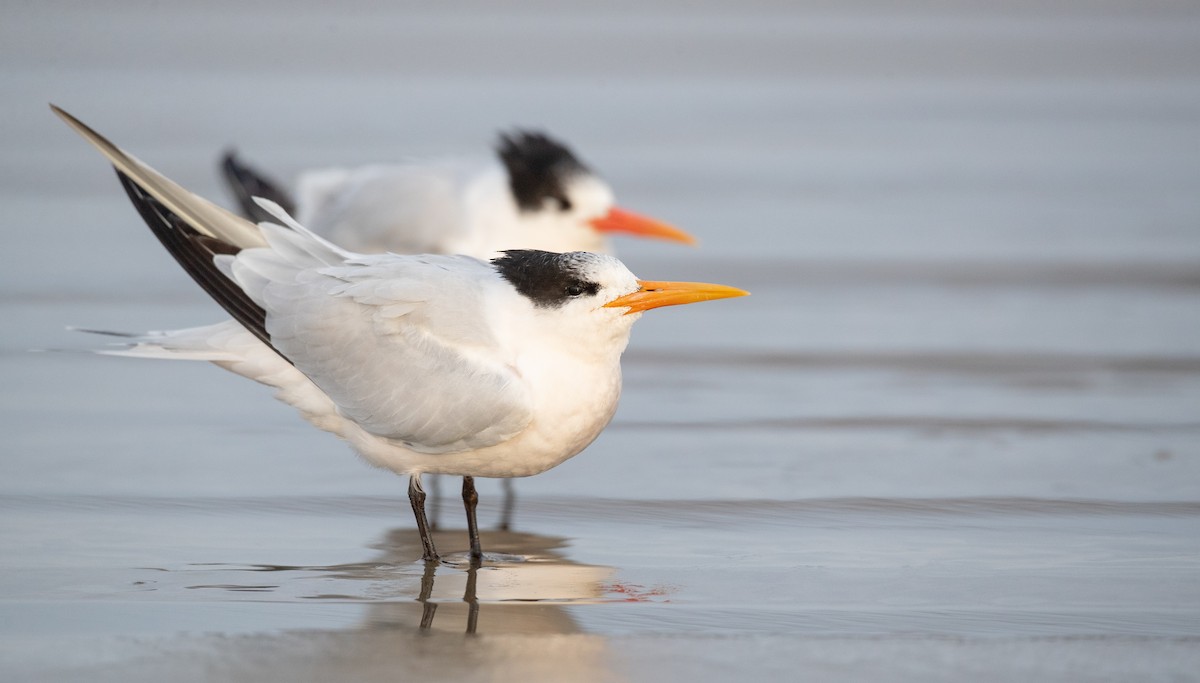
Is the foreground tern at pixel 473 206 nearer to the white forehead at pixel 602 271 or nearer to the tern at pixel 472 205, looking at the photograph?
the tern at pixel 472 205

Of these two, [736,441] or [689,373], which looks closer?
[736,441]

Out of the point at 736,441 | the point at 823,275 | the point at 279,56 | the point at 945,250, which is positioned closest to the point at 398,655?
the point at 736,441

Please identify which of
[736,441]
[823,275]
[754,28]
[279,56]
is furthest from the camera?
[754,28]

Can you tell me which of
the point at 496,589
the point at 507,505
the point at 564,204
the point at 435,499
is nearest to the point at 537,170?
the point at 564,204

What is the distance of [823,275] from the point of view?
908cm

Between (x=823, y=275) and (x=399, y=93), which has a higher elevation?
(x=399, y=93)

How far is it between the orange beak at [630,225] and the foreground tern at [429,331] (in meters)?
2.48

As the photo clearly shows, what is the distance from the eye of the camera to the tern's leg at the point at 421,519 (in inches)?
190

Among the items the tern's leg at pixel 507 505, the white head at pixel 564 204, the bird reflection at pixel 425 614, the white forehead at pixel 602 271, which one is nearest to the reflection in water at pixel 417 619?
the bird reflection at pixel 425 614

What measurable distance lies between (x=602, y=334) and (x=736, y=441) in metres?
1.56

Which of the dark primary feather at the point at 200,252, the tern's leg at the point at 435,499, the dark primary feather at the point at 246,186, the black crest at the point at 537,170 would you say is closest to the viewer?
the dark primary feather at the point at 200,252

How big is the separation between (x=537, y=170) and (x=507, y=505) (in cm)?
231

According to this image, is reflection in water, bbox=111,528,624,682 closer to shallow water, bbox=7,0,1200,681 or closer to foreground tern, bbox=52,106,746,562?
shallow water, bbox=7,0,1200,681

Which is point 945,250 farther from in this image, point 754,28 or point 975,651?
point 754,28
